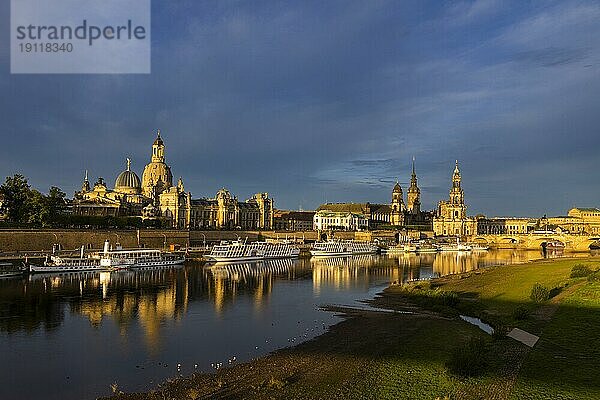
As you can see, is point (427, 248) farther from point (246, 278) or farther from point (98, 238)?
point (246, 278)

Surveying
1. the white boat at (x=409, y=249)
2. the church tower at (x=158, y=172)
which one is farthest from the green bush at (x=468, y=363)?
the church tower at (x=158, y=172)

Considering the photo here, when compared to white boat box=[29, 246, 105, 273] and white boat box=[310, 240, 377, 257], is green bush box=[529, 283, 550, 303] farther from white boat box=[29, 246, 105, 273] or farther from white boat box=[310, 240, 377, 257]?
white boat box=[310, 240, 377, 257]

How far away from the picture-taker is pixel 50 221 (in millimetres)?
93812

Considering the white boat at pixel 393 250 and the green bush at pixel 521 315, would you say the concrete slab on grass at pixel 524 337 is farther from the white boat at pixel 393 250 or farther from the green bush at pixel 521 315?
the white boat at pixel 393 250

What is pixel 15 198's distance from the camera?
88250 millimetres

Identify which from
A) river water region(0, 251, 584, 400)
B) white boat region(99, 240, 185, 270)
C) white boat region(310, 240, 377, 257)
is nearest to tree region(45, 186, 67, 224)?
white boat region(99, 240, 185, 270)

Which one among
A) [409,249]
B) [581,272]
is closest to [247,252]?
[409,249]

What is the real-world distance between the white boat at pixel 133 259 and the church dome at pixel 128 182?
8289cm

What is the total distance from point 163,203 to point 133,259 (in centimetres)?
7516

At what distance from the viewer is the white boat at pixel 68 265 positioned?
6368 cm

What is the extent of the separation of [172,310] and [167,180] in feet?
430

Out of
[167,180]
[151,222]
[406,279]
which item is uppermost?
[167,180]

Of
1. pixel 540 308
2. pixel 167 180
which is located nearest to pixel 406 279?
pixel 540 308

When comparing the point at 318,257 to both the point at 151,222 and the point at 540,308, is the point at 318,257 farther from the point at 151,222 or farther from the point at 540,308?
the point at 540,308
